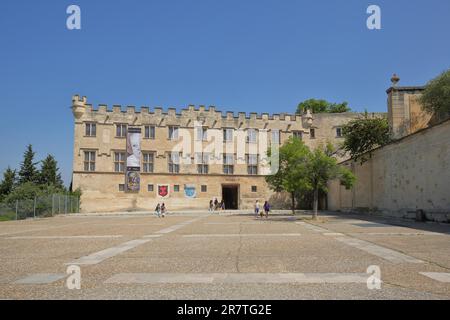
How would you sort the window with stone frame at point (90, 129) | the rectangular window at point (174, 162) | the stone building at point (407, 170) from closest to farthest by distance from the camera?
the stone building at point (407, 170)
the window with stone frame at point (90, 129)
the rectangular window at point (174, 162)

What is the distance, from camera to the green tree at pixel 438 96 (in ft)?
103

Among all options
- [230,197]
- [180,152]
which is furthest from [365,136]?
[230,197]

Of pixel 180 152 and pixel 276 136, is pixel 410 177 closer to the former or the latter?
pixel 276 136

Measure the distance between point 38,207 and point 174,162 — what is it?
17129mm

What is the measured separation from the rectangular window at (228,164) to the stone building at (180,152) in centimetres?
13

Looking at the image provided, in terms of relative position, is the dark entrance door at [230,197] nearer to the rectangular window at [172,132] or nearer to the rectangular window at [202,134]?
the rectangular window at [202,134]

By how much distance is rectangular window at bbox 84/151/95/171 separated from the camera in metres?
45.6

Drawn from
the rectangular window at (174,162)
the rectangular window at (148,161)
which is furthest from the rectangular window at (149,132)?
the rectangular window at (174,162)

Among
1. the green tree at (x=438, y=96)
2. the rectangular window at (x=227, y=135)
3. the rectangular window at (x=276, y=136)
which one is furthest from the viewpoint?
the rectangular window at (x=276, y=136)

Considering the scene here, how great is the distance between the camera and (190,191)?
4769cm
